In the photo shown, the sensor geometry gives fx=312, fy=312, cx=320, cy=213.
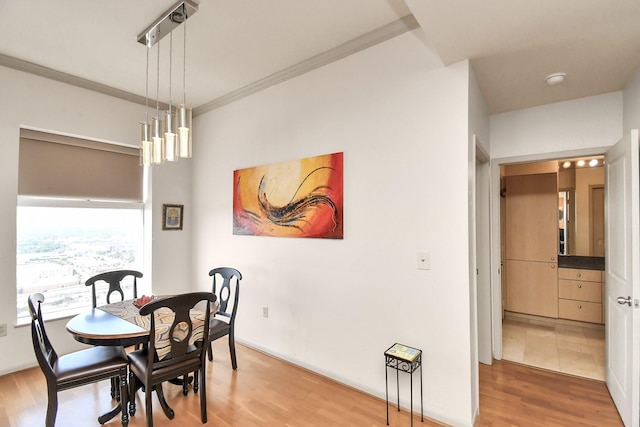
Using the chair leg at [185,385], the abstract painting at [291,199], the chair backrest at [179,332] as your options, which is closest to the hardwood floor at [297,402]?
the chair leg at [185,385]

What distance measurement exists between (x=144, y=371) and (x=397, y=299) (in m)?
1.81

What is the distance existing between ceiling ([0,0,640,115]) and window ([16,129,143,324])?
31.4 inches

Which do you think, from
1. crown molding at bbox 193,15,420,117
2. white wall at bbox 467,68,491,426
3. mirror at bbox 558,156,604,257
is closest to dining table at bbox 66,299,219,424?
white wall at bbox 467,68,491,426

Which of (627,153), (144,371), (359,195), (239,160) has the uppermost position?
(239,160)

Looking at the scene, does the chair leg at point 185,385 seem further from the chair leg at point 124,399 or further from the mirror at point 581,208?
the mirror at point 581,208

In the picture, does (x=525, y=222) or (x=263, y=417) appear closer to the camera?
(x=263, y=417)

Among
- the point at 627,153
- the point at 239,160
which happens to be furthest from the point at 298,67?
the point at 627,153

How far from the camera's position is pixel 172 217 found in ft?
13.2

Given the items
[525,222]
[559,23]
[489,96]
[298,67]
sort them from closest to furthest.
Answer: [559,23] → [489,96] → [298,67] → [525,222]

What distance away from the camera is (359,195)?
2.60 metres

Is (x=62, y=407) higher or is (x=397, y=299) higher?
(x=397, y=299)

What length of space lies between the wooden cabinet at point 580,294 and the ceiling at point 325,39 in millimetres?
2533

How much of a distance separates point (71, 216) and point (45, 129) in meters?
0.91

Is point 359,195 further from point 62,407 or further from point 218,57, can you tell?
point 62,407
